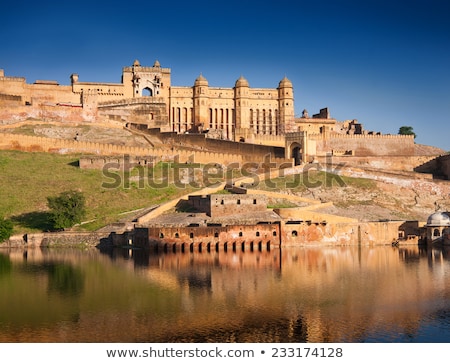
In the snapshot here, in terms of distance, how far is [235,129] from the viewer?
6116 centimetres

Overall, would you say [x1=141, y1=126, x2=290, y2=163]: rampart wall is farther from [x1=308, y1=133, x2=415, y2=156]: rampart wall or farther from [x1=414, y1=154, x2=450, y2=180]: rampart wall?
[x1=414, y1=154, x2=450, y2=180]: rampart wall

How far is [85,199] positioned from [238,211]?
9.43 m

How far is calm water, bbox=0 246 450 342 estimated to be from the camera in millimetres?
18031

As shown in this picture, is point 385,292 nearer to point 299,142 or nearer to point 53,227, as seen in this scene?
point 53,227

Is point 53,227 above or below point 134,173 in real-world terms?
below

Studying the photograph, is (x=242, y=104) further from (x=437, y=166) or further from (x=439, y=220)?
(x=439, y=220)

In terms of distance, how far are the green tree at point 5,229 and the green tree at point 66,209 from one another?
222cm

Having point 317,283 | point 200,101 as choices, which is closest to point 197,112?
point 200,101

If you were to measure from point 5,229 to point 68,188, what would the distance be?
6819 millimetres

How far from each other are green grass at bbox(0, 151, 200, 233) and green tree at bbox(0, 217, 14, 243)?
2.90ft

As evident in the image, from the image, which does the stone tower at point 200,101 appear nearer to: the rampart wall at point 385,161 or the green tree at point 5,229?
the rampart wall at point 385,161

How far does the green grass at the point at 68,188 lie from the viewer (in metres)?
39.1
